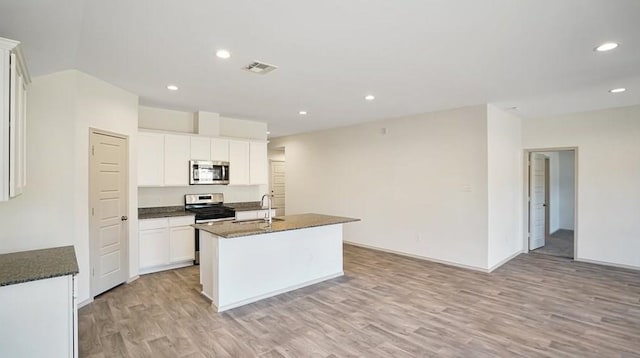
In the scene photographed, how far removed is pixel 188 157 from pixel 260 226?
7.43 feet

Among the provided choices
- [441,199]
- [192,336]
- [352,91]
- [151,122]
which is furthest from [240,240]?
[441,199]

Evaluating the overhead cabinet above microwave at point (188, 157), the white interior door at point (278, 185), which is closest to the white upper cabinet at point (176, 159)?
the overhead cabinet above microwave at point (188, 157)

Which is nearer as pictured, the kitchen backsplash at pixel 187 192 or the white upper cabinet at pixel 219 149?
the kitchen backsplash at pixel 187 192

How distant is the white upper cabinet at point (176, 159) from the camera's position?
528 centimetres

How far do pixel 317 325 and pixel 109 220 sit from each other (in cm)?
295

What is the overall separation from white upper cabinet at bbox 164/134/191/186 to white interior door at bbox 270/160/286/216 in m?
4.71

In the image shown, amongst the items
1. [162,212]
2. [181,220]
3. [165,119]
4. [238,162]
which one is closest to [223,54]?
[165,119]

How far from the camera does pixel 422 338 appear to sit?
3.06m

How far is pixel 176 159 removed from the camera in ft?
17.6

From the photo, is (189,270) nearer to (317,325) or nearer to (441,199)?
(317,325)

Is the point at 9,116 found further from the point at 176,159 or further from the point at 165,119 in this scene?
the point at 165,119

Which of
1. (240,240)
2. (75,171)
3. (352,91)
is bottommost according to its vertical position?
(240,240)

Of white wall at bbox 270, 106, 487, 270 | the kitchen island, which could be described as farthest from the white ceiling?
the kitchen island

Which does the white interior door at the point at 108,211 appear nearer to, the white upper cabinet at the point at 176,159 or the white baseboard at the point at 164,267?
the white baseboard at the point at 164,267
